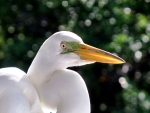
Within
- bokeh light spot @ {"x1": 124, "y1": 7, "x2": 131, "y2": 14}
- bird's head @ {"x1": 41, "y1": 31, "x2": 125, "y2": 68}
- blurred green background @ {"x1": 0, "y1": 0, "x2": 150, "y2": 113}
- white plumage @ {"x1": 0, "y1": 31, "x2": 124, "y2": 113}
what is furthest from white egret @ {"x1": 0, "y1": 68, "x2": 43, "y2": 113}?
bokeh light spot @ {"x1": 124, "y1": 7, "x2": 131, "y2": 14}

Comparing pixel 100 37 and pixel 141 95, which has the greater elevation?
pixel 100 37

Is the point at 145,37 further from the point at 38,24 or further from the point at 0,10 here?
the point at 0,10

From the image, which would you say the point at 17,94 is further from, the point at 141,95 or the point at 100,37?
the point at 100,37

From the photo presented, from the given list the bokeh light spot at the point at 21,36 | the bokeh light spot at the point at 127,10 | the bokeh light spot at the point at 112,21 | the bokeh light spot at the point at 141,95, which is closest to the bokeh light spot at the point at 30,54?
the bokeh light spot at the point at 21,36

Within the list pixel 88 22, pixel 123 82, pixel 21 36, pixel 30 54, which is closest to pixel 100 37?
pixel 88 22

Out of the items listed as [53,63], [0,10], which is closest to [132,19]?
[0,10]

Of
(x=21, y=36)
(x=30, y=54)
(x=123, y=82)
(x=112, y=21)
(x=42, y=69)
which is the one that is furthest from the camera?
(x=21, y=36)
